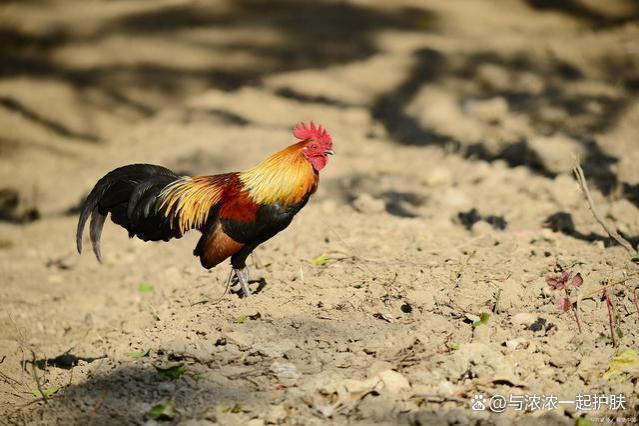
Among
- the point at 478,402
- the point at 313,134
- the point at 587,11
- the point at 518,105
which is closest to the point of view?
the point at 478,402

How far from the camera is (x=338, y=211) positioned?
629 cm

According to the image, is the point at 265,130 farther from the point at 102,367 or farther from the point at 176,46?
the point at 102,367

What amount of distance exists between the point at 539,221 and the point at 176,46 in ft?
19.7

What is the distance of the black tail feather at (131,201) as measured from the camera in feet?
15.3

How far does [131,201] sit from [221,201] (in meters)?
0.60

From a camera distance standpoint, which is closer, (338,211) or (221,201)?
(221,201)

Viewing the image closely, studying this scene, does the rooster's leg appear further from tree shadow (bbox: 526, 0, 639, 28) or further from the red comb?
tree shadow (bbox: 526, 0, 639, 28)

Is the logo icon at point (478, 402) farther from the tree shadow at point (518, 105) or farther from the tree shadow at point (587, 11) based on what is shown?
the tree shadow at point (587, 11)

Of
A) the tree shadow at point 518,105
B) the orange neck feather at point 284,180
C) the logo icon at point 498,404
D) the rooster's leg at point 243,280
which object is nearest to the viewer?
the logo icon at point 498,404

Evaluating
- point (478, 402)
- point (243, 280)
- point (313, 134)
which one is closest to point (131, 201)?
point (243, 280)

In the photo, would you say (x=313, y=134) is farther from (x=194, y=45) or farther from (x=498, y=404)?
(x=194, y=45)

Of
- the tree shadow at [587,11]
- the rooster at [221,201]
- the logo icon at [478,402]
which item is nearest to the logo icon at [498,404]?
the logo icon at [478,402]

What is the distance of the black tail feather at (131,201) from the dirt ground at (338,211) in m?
0.58

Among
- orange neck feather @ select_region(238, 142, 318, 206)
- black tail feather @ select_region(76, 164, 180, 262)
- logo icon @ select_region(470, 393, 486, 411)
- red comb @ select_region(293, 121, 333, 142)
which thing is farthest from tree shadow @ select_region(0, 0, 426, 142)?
logo icon @ select_region(470, 393, 486, 411)
